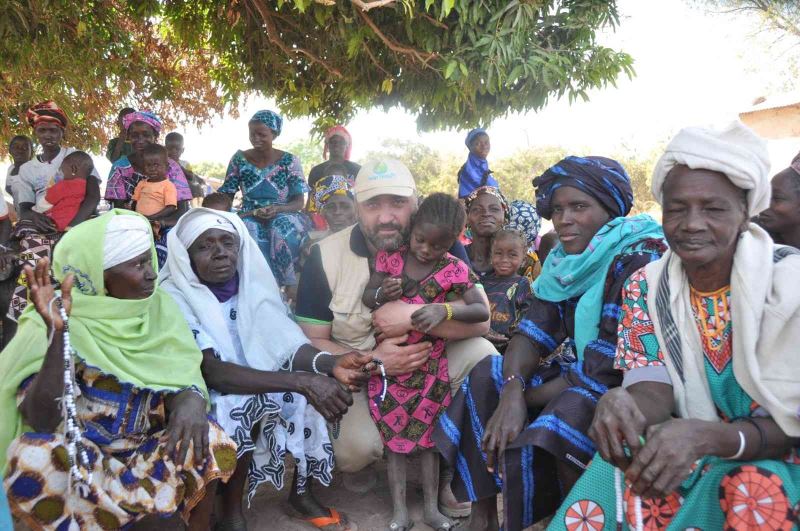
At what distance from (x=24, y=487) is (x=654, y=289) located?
2552 mm

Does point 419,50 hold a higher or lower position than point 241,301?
higher

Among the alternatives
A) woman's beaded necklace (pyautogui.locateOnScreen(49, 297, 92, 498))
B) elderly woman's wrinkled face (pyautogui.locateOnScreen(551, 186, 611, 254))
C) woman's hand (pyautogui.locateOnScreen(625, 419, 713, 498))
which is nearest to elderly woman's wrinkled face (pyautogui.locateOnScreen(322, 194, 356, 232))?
elderly woman's wrinkled face (pyautogui.locateOnScreen(551, 186, 611, 254))

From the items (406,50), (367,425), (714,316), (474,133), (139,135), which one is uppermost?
(406,50)

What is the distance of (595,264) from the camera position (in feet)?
8.86

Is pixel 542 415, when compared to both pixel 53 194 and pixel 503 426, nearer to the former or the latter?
pixel 503 426

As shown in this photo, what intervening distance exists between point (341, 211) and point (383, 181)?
Result: 1616mm

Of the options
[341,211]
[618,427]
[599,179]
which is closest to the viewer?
[618,427]

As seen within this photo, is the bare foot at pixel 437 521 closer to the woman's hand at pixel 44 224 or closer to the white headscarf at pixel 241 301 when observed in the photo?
the white headscarf at pixel 241 301

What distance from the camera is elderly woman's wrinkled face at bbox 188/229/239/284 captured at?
3.16 meters

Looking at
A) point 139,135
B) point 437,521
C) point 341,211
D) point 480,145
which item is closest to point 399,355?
point 437,521

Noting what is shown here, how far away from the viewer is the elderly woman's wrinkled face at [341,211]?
4996mm

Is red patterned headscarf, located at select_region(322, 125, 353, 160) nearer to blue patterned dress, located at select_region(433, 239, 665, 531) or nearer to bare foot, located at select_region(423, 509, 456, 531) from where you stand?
blue patterned dress, located at select_region(433, 239, 665, 531)

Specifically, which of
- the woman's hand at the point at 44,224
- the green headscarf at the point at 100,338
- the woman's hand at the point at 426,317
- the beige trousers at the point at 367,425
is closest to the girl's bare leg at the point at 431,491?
the beige trousers at the point at 367,425

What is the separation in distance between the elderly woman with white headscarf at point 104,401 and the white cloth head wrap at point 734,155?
225cm
